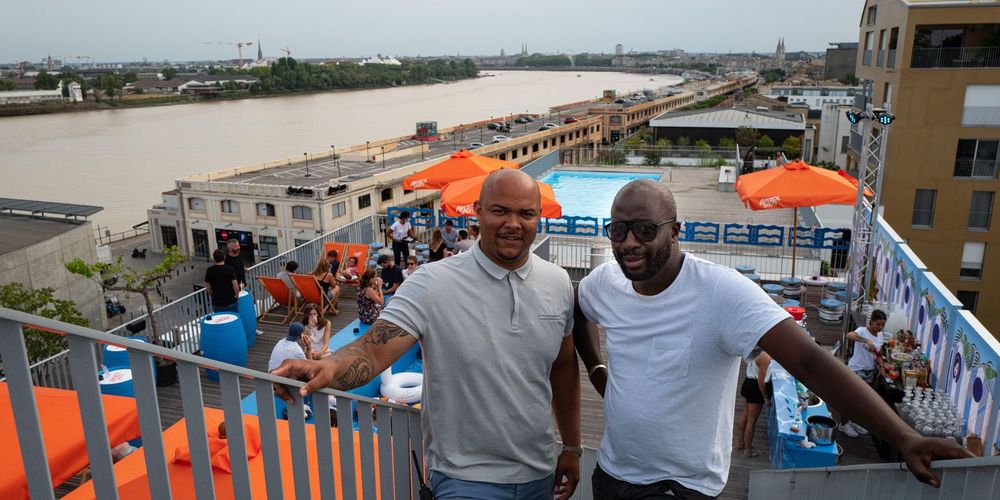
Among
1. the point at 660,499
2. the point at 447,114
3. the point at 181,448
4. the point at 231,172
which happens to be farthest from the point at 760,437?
the point at 447,114

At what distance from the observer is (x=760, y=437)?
6137 millimetres

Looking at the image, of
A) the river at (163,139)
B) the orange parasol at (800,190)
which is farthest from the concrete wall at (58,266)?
the orange parasol at (800,190)

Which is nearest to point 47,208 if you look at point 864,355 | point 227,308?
point 227,308

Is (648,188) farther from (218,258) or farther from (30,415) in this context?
(218,258)

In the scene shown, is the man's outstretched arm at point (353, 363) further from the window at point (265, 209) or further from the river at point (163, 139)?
the river at point (163, 139)

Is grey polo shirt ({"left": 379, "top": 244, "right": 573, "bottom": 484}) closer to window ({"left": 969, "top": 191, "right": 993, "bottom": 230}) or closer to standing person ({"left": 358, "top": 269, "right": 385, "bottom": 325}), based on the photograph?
standing person ({"left": 358, "top": 269, "right": 385, "bottom": 325})

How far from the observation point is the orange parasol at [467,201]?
34.4 ft

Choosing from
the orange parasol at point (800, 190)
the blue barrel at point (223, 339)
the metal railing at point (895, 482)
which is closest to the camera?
the metal railing at point (895, 482)

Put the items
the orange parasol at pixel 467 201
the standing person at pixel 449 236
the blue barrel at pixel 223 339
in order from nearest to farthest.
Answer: the blue barrel at pixel 223 339 < the orange parasol at pixel 467 201 < the standing person at pixel 449 236

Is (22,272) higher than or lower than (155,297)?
higher

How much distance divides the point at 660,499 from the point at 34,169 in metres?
61.9

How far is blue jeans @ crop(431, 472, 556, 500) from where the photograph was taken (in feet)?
6.89

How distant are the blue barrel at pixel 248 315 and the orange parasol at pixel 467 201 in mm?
3623

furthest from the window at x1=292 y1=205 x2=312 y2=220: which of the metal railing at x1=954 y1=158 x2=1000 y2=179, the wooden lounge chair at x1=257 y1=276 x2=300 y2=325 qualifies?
the metal railing at x1=954 y1=158 x2=1000 y2=179
